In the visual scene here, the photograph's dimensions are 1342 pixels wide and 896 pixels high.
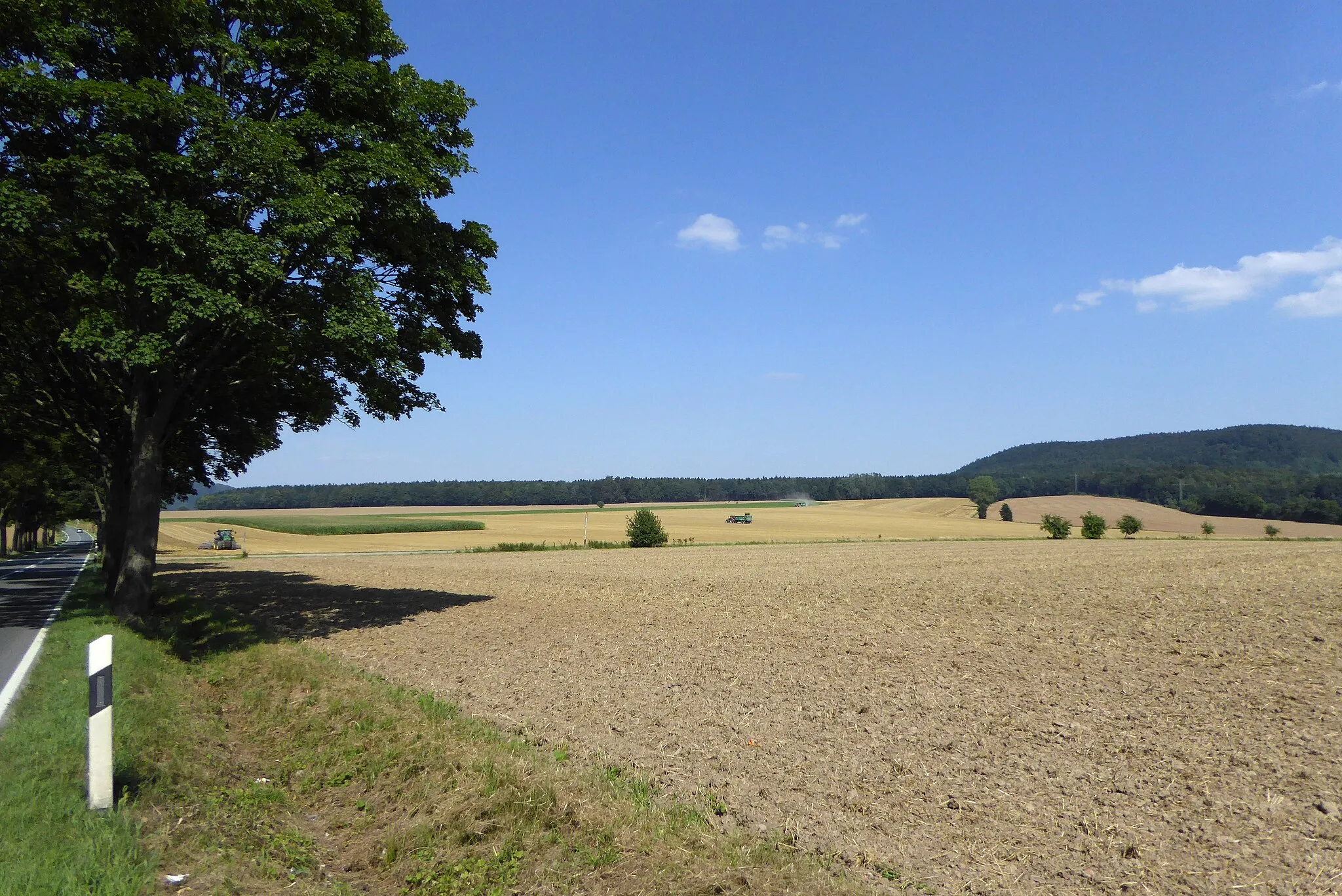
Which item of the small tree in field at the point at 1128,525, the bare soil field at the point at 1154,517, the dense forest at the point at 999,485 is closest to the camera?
the small tree in field at the point at 1128,525

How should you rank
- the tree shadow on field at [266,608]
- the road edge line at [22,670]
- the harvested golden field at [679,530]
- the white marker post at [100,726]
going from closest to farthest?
the white marker post at [100,726] → the road edge line at [22,670] → the tree shadow on field at [266,608] → the harvested golden field at [679,530]

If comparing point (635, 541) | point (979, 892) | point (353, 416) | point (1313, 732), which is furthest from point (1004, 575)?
point (635, 541)

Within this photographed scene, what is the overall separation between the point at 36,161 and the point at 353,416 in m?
8.04

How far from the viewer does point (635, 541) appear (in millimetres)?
58656

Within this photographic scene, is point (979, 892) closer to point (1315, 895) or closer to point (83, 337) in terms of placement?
point (1315, 895)

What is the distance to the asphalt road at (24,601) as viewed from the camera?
1407 centimetres

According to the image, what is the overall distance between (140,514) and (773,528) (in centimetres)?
7323

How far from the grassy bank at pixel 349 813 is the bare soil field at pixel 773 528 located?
51843 mm

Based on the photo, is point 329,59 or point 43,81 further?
point 329,59

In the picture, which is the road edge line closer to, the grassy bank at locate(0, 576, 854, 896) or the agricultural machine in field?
the grassy bank at locate(0, 576, 854, 896)

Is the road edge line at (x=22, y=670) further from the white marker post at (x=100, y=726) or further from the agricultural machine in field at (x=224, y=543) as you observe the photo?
the agricultural machine in field at (x=224, y=543)

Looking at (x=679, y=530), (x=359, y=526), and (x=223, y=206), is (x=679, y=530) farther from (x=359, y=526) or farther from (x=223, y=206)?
(x=223, y=206)

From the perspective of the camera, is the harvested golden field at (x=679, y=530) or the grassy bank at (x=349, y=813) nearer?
the grassy bank at (x=349, y=813)

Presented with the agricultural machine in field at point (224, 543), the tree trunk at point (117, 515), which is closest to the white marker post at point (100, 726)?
the tree trunk at point (117, 515)
